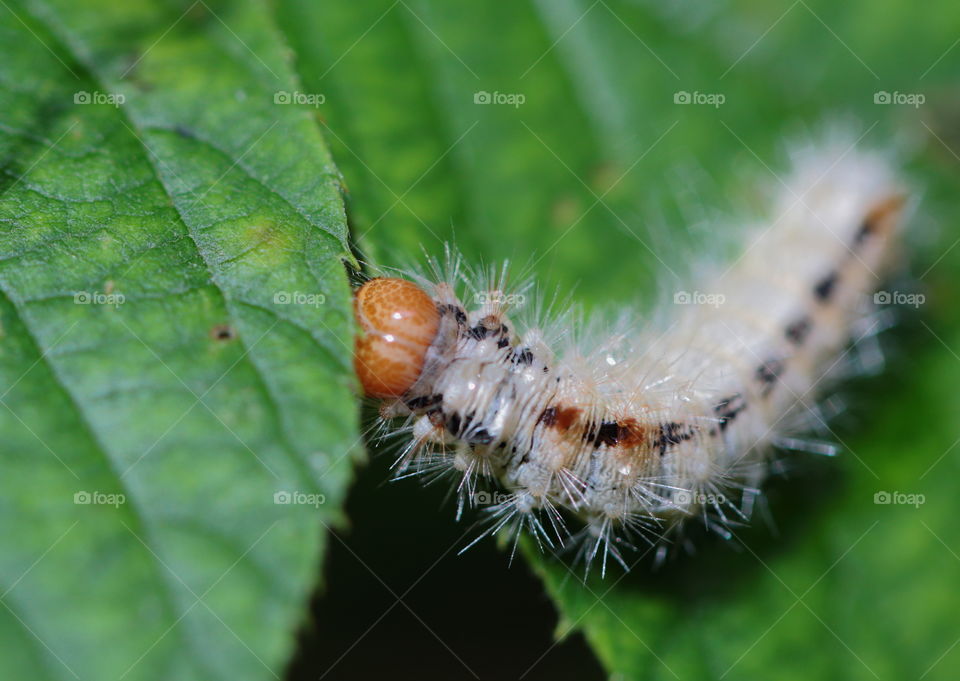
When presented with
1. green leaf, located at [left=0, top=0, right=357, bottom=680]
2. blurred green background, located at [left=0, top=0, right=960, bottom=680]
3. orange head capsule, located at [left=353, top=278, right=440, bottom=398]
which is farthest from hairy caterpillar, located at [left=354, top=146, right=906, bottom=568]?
green leaf, located at [left=0, top=0, right=357, bottom=680]

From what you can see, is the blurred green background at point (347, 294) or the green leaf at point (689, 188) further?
the green leaf at point (689, 188)

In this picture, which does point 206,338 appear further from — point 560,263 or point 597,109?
point 597,109

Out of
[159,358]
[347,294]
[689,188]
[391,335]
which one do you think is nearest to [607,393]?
[391,335]

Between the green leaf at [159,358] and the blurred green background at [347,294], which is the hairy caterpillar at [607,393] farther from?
the green leaf at [159,358]

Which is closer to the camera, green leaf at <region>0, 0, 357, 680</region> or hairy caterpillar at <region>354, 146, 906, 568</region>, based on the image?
green leaf at <region>0, 0, 357, 680</region>

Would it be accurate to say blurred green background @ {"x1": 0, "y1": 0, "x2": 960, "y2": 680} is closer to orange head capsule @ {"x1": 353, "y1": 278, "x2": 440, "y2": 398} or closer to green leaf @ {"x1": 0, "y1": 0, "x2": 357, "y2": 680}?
green leaf @ {"x1": 0, "y1": 0, "x2": 357, "y2": 680}

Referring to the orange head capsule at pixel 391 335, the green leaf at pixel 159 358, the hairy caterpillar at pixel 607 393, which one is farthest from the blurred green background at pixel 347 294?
the hairy caterpillar at pixel 607 393
